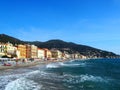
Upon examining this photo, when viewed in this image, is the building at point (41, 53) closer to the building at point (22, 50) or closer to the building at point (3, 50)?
the building at point (22, 50)

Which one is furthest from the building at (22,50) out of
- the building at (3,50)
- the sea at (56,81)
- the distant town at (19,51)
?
the sea at (56,81)

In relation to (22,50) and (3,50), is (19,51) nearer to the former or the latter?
(22,50)

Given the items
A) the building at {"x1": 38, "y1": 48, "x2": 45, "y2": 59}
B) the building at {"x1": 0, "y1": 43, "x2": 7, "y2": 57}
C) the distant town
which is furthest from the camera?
the building at {"x1": 38, "y1": 48, "x2": 45, "y2": 59}

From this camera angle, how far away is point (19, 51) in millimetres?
143500

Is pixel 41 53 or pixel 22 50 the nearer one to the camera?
pixel 22 50

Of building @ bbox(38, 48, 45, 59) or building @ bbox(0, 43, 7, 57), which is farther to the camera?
building @ bbox(38, 48, 45, 59)

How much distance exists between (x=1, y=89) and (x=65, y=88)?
6141mm

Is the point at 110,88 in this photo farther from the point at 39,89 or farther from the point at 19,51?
the point at 19,51

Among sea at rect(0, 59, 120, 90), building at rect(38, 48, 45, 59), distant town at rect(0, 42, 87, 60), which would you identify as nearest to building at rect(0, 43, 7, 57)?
distant town at rect(0, 42, 87, 60)

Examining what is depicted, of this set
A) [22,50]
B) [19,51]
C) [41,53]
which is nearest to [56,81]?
[19,51]

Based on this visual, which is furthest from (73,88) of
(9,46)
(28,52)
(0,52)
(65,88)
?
(28,52)

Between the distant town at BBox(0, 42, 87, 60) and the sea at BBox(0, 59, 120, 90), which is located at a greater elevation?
the distant town at BBox(0, 42, 87, 60)

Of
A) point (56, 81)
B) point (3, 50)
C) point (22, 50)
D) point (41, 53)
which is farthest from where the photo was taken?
point (41, 53)

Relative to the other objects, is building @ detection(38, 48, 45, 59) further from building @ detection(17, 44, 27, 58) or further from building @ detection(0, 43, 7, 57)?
building @ detection(0, 43, 7, 57)
